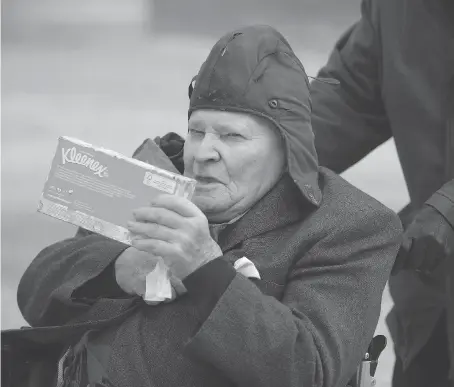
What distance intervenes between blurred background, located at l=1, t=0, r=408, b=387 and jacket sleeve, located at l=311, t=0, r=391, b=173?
1.16m

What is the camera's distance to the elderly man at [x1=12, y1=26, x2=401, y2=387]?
174 cm

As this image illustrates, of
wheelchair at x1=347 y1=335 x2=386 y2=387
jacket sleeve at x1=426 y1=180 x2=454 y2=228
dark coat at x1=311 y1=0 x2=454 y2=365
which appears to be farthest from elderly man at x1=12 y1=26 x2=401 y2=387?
dark coat at x1=311 y1=0 x2=454 y2=365

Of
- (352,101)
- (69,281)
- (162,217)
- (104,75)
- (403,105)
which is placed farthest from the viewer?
Answer: (104,75)

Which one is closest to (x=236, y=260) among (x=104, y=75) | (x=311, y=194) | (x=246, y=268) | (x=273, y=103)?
(x=246, y=268)

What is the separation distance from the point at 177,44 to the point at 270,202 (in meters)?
3.45

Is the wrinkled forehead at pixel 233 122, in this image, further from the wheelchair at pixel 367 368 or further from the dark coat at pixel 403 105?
the dark coat at pixel 403 105

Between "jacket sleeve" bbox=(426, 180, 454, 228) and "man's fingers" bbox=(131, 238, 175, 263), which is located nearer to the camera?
"man's fingers" bbox=(131, 238, 175, 263)

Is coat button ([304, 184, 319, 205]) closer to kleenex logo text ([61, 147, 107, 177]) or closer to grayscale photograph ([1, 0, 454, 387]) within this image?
grayscale photograph ([1, 0, 454, 387])

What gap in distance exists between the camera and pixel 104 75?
509cm

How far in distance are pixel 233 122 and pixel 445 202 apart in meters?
0.60

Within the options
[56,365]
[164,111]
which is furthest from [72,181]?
[164,111]

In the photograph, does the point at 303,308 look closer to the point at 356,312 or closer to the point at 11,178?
the point at 356,312

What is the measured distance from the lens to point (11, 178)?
14.3 ft

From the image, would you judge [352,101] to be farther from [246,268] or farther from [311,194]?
[246,268]
